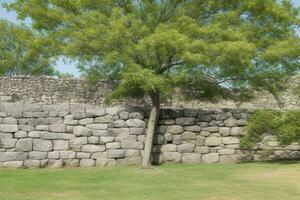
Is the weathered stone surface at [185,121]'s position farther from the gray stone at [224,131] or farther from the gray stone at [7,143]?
the gray stone at [7,143]

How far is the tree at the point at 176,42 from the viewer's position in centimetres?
1359

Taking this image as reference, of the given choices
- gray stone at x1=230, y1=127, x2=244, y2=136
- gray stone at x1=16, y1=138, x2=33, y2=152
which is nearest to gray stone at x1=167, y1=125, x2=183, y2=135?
gray stone at x1=230, y1=127, x2=244, y2=136

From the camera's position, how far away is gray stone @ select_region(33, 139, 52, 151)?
1475 cm

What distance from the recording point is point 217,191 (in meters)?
10.2

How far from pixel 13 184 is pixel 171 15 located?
6.55 m

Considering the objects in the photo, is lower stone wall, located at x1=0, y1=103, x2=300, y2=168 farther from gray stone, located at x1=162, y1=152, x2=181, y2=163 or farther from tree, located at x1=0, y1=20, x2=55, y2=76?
tree, located at x1=0, y1=20, x2=55, y2=76

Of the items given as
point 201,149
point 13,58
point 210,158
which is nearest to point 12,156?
point 201,149

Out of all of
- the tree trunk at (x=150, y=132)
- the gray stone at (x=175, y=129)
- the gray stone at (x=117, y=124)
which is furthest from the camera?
the gray stone at (x=175, y=129)

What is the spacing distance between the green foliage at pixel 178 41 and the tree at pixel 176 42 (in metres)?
0.03

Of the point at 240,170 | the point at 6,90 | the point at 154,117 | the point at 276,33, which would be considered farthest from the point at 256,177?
the point at 6,90

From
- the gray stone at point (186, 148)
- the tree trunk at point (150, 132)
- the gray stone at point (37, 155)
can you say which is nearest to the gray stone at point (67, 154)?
the gray stone at point (37, 155)

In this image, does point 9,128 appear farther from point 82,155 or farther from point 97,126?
point 97,126

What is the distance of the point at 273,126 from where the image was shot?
15.0 metres

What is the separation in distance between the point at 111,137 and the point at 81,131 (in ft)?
2.89
